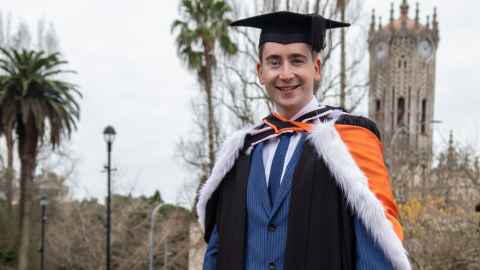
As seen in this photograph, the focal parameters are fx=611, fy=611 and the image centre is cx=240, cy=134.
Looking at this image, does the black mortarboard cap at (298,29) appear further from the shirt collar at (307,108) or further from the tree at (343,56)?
the tree at (343,56)

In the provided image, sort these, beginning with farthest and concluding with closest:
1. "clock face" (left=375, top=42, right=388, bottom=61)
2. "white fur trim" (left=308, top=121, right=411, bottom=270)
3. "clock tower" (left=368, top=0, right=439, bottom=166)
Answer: "clock tower" (left=368, top=0, right=439, bottom=166)
"clock face" (left=375, top=42, right=388, bottom=61)
"white fur trim" (left=308, top=121, right=411, bottom=270)

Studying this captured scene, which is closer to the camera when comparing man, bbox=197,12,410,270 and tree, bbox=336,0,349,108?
man, bbox=197,12,410,270

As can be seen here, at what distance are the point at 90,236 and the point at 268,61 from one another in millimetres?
23983

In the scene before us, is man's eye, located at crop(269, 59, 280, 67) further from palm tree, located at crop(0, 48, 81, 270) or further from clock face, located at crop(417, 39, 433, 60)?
clock face, located at crop(417, 39, 433, 60)

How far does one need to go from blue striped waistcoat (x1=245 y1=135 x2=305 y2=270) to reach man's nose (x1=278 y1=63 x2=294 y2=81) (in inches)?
11.1

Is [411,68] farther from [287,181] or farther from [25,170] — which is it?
[287,181]

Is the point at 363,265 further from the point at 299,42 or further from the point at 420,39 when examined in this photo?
the point at 420,39

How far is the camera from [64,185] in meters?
30.3

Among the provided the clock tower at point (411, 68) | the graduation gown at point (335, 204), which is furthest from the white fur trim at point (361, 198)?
the clock tower at point (411, 68)

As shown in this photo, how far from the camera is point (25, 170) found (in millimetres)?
22031

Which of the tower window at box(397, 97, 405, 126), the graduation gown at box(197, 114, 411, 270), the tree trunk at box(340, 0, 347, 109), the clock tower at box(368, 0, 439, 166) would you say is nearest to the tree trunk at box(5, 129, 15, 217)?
the tree trunk at box(340, 0, 347, 109)

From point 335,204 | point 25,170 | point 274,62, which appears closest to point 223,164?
point 274,62

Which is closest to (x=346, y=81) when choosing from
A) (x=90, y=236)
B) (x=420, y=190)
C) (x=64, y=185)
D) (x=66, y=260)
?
(x=420, y=190)

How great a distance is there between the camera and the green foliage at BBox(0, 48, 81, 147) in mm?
21125
